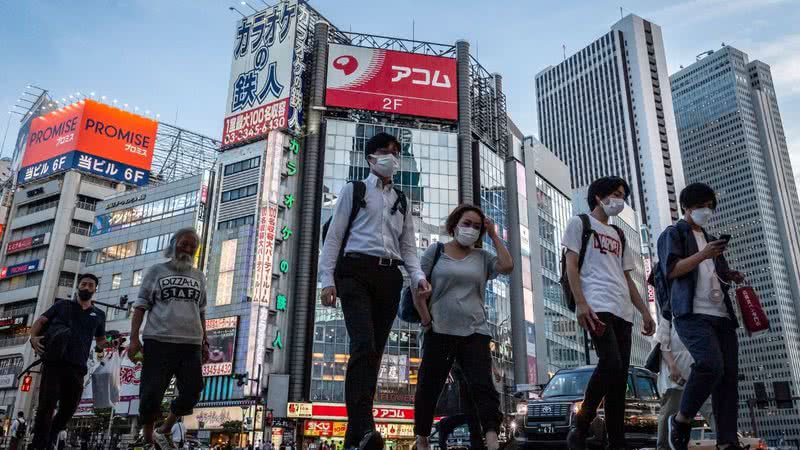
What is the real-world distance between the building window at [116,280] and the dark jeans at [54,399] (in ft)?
165

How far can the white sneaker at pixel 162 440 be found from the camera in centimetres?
509

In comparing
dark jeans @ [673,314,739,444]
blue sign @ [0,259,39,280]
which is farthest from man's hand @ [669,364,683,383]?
blue sign @ [0,259,39,280]

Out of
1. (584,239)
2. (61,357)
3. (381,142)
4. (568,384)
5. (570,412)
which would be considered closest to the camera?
(381,142)

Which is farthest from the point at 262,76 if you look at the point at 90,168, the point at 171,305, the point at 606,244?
the point at 606,244

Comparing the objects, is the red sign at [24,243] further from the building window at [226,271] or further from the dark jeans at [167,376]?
the dark jeans at [167,376]

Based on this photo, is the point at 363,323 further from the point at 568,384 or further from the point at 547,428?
the point at 568,384

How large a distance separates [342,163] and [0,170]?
5853 centimetres

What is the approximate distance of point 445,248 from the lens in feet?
18.0

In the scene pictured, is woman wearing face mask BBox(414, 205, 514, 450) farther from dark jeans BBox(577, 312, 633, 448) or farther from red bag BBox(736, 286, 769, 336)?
red bag BBox(736, 286, 769, 336)

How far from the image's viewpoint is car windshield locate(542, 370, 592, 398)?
32.2ft

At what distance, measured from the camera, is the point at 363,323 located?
4164mm

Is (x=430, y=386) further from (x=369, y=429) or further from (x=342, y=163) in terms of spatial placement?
(x=342, y=163)

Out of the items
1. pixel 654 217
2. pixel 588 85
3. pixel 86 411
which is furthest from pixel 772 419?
pixel 86 411

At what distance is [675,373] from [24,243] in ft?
221
